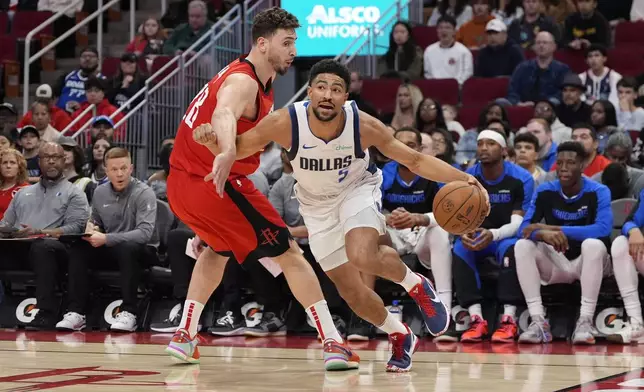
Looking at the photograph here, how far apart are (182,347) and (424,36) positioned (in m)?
8.44

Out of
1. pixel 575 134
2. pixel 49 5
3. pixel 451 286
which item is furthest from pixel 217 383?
pixel 49 5

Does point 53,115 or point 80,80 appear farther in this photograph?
point 80,80

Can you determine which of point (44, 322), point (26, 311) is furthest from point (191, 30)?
point (44, 322)

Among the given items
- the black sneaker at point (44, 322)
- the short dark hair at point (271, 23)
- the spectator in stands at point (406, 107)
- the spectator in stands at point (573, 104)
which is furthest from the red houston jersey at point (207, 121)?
the spectator in stands at point (573, 104)

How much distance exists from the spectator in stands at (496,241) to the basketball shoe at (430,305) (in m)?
1.75

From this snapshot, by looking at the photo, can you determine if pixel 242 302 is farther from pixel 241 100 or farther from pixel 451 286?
pixel 241 100

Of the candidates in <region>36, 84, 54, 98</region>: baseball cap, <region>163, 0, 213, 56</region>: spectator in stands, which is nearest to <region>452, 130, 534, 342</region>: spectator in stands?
<region>36, 84, 54, 98</region>: baseball cap

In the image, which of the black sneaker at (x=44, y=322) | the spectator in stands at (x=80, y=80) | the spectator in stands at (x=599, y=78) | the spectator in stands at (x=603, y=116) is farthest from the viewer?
the spectator in stands at (x=80, y=80)

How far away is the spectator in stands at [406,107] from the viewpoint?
10.5 m

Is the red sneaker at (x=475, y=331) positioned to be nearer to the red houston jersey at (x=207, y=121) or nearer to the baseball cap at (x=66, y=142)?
the red houston jersey at (x=207, y=121)

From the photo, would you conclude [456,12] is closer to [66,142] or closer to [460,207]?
[66,142]

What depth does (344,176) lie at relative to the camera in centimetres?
537

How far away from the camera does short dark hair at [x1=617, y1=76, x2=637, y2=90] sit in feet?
33.3

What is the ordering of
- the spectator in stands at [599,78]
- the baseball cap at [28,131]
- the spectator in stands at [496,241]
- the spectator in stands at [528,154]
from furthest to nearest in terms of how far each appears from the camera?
the spectator in stands at [599,78]
the baseball cap at [28,131]
the spectator in stands at [528,154]
the spectator in stands at [496,241]
